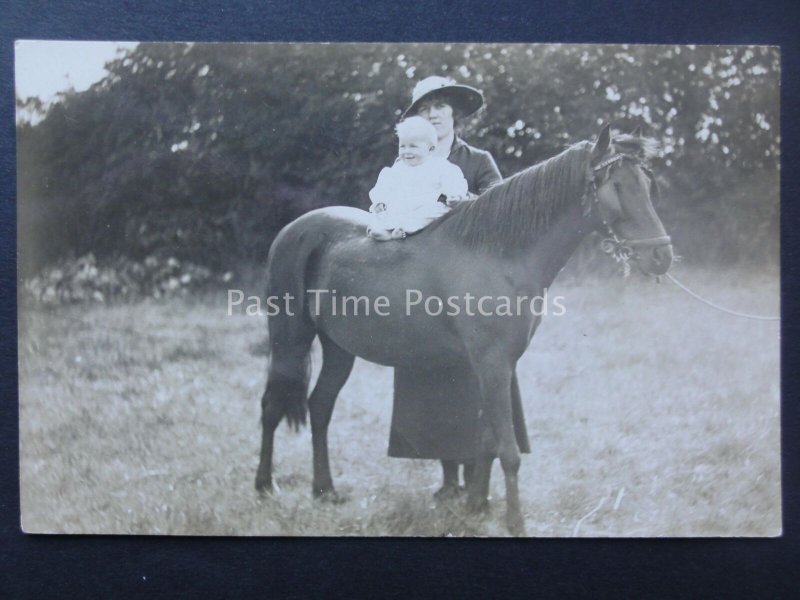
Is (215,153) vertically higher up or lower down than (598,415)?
higher up

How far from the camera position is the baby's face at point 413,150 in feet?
8.48

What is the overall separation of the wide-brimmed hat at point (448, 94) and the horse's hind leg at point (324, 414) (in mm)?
864

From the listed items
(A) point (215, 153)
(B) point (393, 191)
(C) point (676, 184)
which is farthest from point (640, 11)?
(A) point (215, 153)

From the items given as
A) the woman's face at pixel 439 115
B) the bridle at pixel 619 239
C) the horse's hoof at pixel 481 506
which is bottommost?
the horse's hoof at pixel 481 506

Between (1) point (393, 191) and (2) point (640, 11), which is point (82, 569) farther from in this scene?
(2) point (640, 11)

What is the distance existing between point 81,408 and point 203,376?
424mm

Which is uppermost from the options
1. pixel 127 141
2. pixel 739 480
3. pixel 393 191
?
pixel 127 141

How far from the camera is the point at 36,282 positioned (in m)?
2.66

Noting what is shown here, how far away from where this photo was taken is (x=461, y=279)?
2.55 m

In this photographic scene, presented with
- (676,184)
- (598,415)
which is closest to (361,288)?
(598,415)

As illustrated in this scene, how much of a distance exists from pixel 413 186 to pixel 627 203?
26.9 inches

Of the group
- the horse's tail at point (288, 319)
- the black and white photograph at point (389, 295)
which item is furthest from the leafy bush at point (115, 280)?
the horse's tail at point (288, 319)

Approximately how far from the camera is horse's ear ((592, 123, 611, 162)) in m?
2.50

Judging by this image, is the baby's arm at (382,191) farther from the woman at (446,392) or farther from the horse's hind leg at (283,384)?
the horse's hind leg at (283,384)
